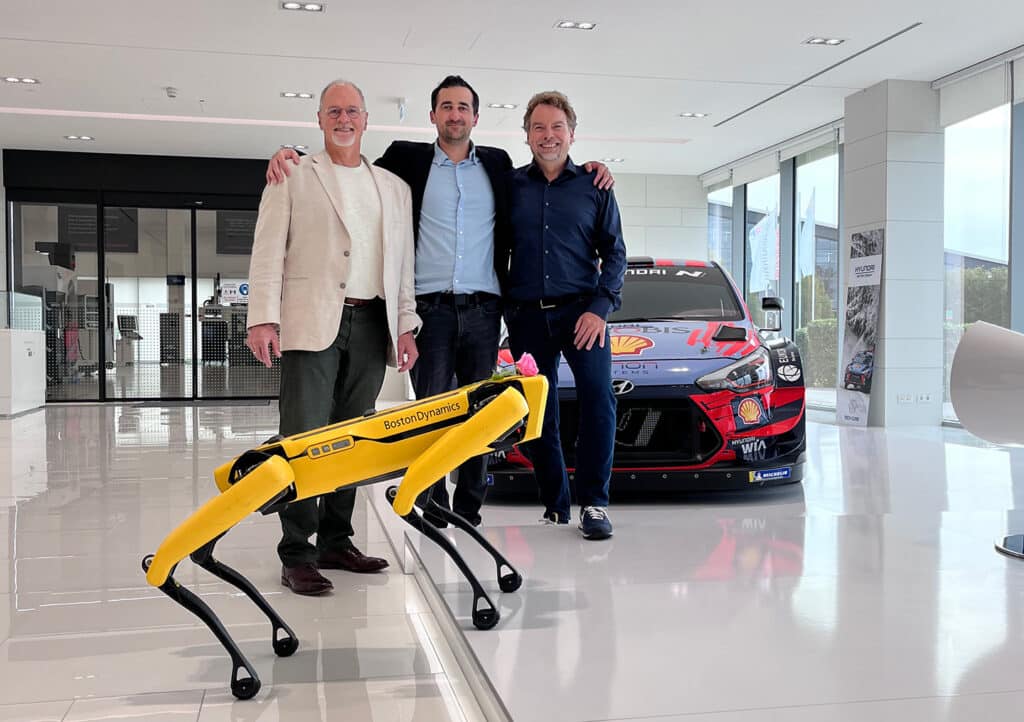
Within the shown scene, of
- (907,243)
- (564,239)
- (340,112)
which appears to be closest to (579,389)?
(564,239)

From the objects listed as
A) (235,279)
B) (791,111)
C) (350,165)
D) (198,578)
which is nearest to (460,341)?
(350,165)

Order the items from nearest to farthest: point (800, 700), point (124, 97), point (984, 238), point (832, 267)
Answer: point (800, 700)
point (984, 238)
point (124, 97)
point (832, 267)

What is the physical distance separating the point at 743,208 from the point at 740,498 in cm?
899

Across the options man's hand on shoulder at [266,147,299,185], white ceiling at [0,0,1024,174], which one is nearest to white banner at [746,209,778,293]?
white ceiling at [0,0,1024,174]

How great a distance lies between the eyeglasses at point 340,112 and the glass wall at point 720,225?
10.2m

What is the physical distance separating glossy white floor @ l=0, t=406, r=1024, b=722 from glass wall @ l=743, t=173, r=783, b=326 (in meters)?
7.68

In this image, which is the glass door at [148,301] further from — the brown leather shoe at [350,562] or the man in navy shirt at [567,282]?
the man in navy shirt at [567,282]

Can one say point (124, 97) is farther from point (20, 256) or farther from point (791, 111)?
point (791, 111)

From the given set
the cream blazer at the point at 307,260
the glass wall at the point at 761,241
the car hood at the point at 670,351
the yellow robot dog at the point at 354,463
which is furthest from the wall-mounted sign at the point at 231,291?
the yellow robot dog at the point at 354,463

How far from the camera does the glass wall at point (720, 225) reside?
12.3 m

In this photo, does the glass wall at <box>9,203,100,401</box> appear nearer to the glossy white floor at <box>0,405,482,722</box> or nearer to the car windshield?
the glossy white floor at <box>0,405,482,722</box>

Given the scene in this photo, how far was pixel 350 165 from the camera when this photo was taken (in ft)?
8.68

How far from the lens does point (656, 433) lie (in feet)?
11.3

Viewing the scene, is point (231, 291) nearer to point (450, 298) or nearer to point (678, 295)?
point (678, 295)
